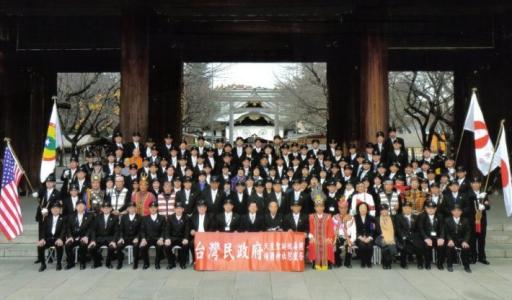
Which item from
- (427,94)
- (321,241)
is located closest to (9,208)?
(321,241)

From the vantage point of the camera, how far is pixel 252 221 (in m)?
8.25

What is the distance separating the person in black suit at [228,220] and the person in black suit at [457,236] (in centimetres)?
360

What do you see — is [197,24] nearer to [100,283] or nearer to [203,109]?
[100,283]

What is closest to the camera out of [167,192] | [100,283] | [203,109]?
[100,283]

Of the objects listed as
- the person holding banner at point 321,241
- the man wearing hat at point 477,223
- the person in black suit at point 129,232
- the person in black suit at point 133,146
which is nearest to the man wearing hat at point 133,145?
the person in black suit at point 133,146

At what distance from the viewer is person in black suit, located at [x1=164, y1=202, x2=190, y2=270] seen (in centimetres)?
779

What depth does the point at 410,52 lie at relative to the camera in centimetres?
1468

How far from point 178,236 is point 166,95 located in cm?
810

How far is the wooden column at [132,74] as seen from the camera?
1083cm

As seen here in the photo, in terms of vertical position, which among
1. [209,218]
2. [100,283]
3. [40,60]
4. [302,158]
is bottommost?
[100,283]

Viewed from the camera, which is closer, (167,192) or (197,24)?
(167,192)

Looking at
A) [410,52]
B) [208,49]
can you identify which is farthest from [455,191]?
[208,49]

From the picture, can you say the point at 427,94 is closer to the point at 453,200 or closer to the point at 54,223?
the point at 453,200

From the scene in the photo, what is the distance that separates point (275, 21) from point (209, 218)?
21.2 ft
